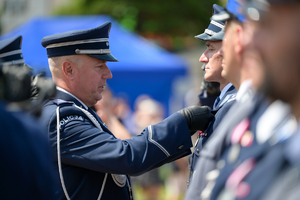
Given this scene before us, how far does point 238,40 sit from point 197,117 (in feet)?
2.71

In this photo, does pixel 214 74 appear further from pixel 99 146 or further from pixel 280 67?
pixel 280 67

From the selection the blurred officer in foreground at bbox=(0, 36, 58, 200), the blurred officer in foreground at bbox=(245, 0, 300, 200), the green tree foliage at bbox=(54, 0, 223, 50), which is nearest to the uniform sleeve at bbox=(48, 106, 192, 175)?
the blurred officer in foreground at bbox=(0, 36, 58, 200)

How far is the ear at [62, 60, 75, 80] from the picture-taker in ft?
7.71

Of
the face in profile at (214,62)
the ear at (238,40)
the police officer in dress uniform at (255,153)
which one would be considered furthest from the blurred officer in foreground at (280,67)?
the face in profile at (214,62)

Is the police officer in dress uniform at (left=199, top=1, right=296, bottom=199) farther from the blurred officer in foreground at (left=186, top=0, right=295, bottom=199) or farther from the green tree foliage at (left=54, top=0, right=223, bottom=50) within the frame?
the green tree foliage at (left=54, top=0, right=223, bottom=50)

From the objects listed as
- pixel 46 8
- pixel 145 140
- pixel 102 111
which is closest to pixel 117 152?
pixel 145 140

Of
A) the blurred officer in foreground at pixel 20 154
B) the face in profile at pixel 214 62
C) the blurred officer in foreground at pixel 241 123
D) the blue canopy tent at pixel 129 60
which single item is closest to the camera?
the blurred officer in foreground at pixel 241 123

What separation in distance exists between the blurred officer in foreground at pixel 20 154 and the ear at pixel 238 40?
28.9 inches

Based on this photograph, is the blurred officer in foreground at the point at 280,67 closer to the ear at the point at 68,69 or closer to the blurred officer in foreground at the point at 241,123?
the blurred officer in foreground at the point at 241,123

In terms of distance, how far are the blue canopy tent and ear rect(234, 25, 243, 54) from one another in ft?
24.2

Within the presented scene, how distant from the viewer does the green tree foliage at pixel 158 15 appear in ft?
69.8

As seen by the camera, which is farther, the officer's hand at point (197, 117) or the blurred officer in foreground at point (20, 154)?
the officer's hand at point (197, 117)

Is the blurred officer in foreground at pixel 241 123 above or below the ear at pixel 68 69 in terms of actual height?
above

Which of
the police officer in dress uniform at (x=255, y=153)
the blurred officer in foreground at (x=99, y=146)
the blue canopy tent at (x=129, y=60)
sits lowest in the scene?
the blue canopy tent at (x=129, y=60)
